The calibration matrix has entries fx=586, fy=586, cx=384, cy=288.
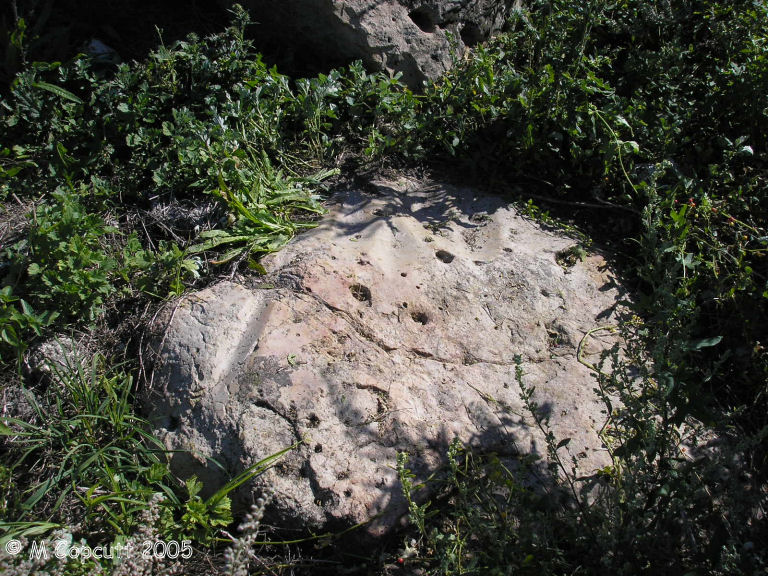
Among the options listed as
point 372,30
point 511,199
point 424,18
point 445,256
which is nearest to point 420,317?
point 445,256

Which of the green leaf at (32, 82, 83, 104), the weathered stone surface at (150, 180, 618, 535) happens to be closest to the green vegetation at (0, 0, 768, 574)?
the green leaf at (32, 82, 83, 104)

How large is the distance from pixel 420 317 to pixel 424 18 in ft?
8.14

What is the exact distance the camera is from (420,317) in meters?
2.81

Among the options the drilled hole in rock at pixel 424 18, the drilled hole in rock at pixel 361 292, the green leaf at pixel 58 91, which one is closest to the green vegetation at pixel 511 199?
the green leaf at pixel 58 91

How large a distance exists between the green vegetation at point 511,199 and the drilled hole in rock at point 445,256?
29.1 inches

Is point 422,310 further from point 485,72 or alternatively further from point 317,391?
point 485,72

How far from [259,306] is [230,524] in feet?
3.09

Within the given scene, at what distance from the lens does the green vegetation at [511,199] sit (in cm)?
212

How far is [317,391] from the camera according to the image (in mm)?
2479

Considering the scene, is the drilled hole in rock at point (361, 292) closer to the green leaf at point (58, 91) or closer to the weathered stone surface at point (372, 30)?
the weathered stone surface at point (372, 30)

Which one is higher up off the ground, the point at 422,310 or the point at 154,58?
the point at 154,58

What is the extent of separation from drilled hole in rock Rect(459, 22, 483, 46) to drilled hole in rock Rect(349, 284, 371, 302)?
2469 millimetres

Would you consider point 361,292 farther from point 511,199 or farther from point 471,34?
point 471,34

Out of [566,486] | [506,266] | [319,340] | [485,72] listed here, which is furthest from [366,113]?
[566,486]
